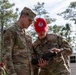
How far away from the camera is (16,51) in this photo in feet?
15.2

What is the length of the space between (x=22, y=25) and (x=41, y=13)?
112 feet

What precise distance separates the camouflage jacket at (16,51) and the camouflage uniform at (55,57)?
1.65 feet

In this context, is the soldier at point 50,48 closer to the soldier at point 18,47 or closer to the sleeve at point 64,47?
the sleeve at point 64,47

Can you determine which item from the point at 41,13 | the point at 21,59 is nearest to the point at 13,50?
the point at 21,59

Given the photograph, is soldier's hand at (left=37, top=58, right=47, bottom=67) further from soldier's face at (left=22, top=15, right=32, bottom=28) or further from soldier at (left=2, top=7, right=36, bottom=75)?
soldier's face at (left=22, top=15, right=32, bottom=28)

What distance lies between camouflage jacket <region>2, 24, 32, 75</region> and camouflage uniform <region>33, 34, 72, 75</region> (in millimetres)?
504

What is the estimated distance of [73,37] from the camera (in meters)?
46.3

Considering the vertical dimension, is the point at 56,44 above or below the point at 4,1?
below

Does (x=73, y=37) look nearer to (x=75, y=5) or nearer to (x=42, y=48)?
(x=75, y=5)

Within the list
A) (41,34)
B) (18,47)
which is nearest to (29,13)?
(18,47)

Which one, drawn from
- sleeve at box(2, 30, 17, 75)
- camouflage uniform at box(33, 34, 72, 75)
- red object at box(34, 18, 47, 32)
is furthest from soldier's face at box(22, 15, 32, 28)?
camouflage uniform at box(33, 34, 72, 75)

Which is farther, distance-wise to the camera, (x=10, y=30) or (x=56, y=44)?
(x=56, y=44)

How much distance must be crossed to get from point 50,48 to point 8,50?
920 millimetres

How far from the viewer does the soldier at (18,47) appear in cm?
450
